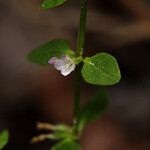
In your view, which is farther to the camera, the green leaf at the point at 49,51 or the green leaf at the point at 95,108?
the green leaf at the point at 95,108

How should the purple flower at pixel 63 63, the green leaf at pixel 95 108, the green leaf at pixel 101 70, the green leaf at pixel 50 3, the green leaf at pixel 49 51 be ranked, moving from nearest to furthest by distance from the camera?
the green leaf at pixel 50 3
the green leaf at pixel 101 70
the purple flower at pixel 63 63
the green leaf at pixel 49 51
the green leaf at pixel 95 108

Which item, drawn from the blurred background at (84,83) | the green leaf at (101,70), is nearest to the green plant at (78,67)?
the green leaf at (101,70)

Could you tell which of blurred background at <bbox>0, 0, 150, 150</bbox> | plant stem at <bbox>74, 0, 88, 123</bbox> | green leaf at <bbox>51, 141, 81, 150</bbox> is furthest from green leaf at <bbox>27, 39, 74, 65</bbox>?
blurred background at <bbox>0, 0, 150, 150</bbox>

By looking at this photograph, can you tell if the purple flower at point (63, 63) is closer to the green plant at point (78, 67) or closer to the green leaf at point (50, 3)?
the green plant at point (78, 67)

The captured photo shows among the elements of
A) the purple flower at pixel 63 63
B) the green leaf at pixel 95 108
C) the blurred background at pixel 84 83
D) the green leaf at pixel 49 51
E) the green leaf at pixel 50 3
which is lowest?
the blurred background at pixel 84 83

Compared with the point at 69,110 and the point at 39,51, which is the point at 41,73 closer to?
the point at 69,110

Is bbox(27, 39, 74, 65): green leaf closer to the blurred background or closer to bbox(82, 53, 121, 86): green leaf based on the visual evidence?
bbox(82, 53, 121, 86): green leaf

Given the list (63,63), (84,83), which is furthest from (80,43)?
(84,83)
